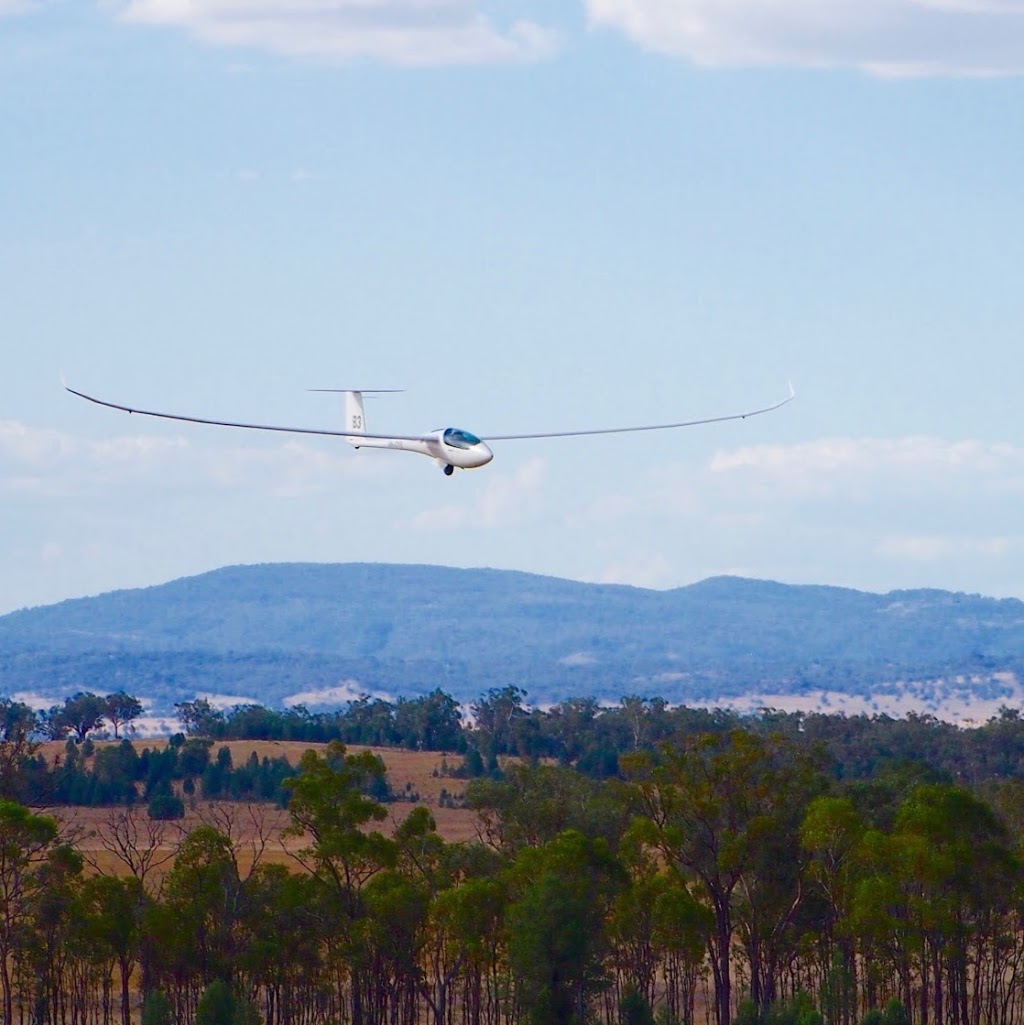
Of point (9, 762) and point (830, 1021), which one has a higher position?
point (9, 762)

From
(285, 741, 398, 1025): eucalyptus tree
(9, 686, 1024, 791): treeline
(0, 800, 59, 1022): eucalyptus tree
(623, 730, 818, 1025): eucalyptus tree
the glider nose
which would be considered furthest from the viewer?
(9, 686, 1024, 791): treeline

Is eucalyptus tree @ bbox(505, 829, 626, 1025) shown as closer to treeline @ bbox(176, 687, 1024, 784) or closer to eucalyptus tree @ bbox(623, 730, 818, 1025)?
eucalyptus tree @ bbox(623, 730, 818, 1025)

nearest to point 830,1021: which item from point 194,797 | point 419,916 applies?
point 419,916

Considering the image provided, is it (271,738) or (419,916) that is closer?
(419,916)

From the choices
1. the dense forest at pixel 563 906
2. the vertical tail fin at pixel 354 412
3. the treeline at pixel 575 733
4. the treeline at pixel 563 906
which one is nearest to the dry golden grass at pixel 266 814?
the treeline at pixel 575 733

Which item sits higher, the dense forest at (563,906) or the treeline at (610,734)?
the treeline at (610,734)

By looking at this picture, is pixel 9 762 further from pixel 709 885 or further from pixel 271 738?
pixel 271 738

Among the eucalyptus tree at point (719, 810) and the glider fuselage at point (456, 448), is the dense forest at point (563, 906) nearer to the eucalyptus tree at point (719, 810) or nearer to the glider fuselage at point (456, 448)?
the eucalyptus tree at point (719, 810)

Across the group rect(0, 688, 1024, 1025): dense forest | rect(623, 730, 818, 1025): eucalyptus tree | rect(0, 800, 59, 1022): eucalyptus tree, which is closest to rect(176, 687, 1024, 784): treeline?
rect(623, 730, 818, 1025): eucalyptus tree
